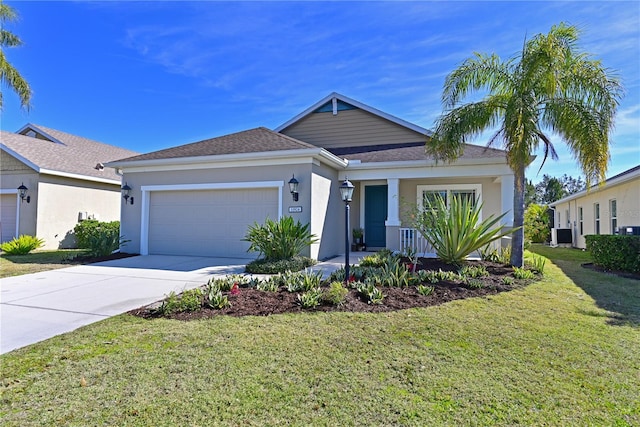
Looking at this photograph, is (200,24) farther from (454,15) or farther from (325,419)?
(325,419)

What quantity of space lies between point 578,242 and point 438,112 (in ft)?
42.9

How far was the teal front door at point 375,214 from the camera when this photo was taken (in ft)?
41.9

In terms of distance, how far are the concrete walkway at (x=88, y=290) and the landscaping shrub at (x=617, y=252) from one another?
6.37m

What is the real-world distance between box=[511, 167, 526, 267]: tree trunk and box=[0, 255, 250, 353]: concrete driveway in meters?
6.64

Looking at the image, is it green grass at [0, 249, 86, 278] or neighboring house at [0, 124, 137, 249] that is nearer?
green grass at [0, 249, 86, 278]

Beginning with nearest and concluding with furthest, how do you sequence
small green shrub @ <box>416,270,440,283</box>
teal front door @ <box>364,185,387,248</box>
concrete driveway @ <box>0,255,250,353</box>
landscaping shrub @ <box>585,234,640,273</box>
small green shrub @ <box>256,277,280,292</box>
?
concrete driveway @ <box>0,255,250,353</box>
small green shrub @ <box>256,277,280,292</box>
small green shrub @ <box>416,270,440,283</box>
landscaping shrub @ <box>585,234,640,273</box>
teal front door @ <box>364,185,387,248</box>

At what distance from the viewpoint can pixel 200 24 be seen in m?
9.73

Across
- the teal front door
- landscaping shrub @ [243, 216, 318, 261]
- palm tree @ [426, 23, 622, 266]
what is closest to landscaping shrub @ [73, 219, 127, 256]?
landscaping shrub @ [243, 216, 318, 261]

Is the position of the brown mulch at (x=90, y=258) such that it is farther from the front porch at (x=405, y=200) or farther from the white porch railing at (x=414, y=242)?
the white porch railing at (x=414, y=242)

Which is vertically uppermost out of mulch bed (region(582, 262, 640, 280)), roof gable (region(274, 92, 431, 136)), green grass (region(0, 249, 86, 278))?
roof gable (region(274, 92, 431, 136))

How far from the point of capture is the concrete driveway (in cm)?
426

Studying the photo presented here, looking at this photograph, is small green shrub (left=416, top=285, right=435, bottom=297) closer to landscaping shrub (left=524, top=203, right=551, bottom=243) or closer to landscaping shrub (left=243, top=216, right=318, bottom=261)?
landscaping shrub (left=243, top=216, right=318, bottom=261)

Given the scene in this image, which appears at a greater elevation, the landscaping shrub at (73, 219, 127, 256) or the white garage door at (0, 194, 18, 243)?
the white garage door at (0, 194, 18, 243)

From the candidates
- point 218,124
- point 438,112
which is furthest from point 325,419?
point 218,124
